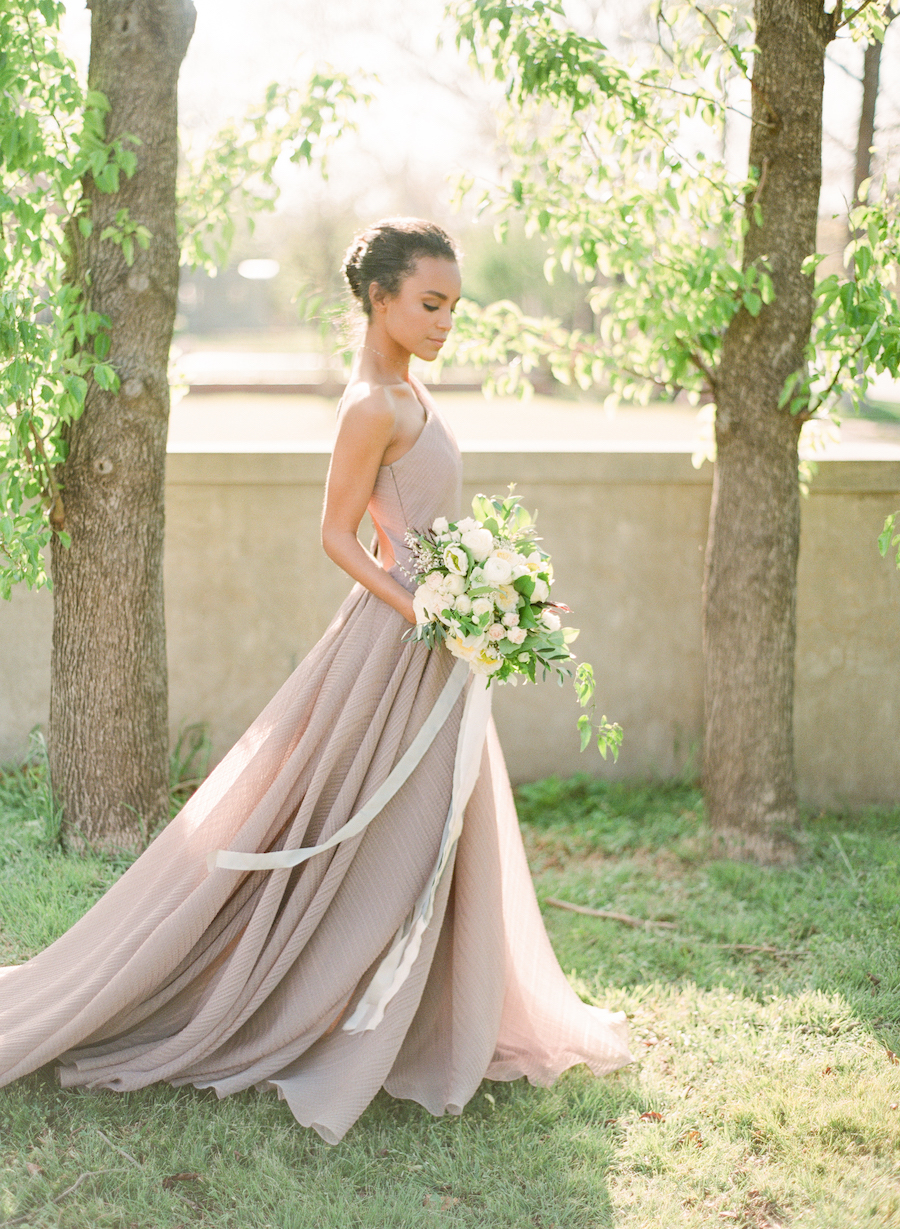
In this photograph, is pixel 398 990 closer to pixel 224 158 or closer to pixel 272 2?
pixel 224 158

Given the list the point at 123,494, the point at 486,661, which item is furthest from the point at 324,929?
the point at 123,494

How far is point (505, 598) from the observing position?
94.4 inches

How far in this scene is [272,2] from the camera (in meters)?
18.0

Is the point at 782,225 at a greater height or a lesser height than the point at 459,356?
greater

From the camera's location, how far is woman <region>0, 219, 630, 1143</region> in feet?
8.34

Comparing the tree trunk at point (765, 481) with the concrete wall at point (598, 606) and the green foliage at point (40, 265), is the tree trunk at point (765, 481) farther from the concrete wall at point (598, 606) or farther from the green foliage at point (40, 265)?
the green foliage at point (40, 265)

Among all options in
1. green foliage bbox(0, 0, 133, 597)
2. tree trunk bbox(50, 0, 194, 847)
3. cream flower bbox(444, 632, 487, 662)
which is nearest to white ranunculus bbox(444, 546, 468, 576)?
cream flower bbox(444, 632, 487, 662)

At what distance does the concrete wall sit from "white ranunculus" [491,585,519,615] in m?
2.28

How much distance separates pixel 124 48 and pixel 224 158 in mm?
585

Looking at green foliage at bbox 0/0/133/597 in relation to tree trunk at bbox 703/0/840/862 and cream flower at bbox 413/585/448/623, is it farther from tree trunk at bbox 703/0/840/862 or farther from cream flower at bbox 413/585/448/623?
tree trunk at bbox 703/0/840/862

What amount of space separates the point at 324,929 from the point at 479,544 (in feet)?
3.22

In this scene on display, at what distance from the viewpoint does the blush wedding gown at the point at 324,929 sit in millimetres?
2539

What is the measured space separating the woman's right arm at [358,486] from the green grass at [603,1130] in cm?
120

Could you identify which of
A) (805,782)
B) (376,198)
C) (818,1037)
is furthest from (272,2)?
(818,1037)
